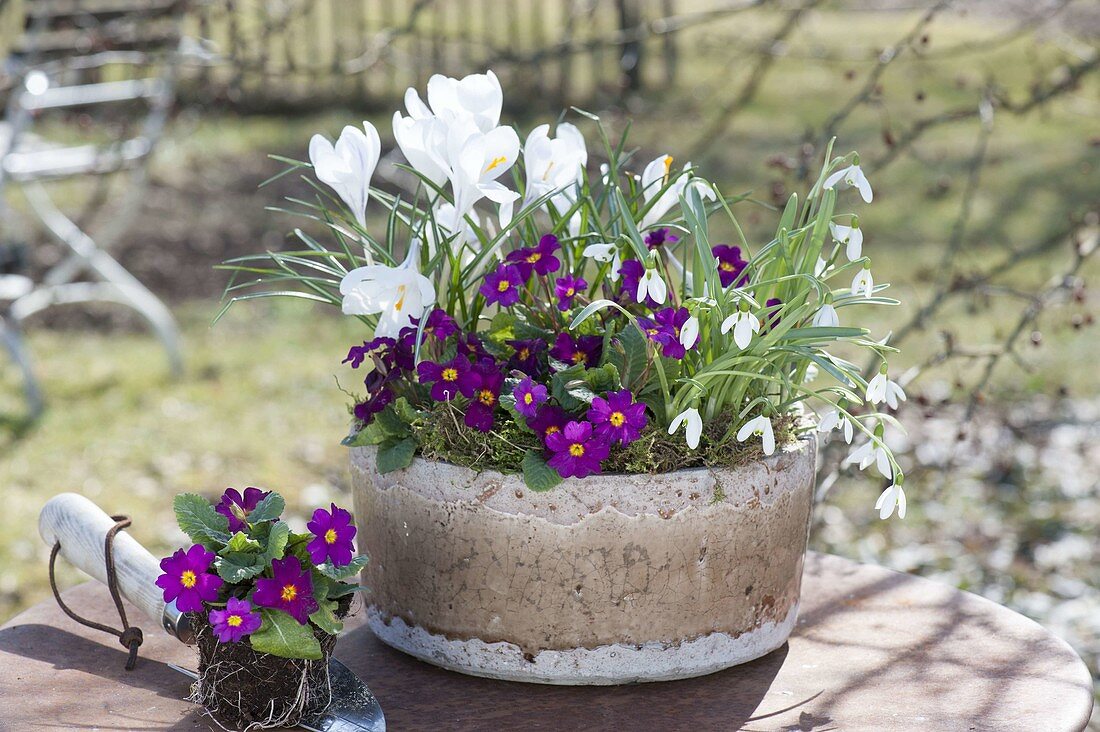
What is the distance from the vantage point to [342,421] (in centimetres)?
473

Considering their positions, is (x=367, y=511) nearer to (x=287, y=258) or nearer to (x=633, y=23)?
(x=287, y=258)

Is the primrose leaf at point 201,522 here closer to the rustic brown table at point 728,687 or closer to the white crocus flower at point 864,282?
the rustic brown table at point 728,687

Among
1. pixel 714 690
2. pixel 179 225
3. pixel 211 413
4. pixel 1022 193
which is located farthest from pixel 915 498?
pixel 179 225

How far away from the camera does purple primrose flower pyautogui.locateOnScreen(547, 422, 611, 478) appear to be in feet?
3.83

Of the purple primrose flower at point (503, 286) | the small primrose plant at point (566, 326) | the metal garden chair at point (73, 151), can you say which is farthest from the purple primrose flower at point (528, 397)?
the metal garden chair at point (73, 151)

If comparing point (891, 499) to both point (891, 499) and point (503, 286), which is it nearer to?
point (891, 499)

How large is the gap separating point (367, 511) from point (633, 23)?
6.58m

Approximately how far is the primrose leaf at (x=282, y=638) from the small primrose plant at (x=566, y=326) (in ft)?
0.69

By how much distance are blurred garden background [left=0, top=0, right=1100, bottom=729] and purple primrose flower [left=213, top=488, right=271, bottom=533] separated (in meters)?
0.65

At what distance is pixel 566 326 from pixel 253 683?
51cm

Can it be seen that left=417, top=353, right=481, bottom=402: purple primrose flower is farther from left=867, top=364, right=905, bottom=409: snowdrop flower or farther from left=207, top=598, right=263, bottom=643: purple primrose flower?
left=867, top=364, right=905, bottom=409: snowdrop flower

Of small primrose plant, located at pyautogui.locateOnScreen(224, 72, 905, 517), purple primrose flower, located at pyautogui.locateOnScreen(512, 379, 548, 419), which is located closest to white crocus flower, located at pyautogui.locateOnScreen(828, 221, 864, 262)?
small primrose plant, located at pyautogui.locateOnScreen(224, 72, 905, 517)

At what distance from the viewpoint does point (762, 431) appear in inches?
46.9

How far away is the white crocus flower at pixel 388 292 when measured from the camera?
1.15 m
